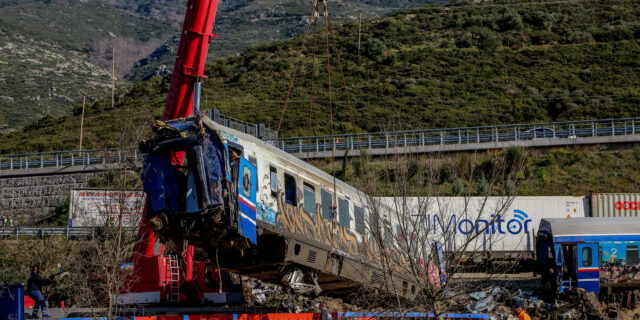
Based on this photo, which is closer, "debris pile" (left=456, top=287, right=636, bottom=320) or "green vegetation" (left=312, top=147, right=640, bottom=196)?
"debris pile" (left=456, top=287, right=636, bottom=320)

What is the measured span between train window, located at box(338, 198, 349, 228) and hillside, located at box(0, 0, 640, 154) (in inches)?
1397

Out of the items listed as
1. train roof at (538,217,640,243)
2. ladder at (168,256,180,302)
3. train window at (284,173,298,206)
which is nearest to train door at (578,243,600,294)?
train roof at (538,217,640,243)

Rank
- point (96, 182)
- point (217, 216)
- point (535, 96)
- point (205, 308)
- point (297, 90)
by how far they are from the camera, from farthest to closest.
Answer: point (297, 90)
point (535, 96)
point (96, 182)
point (205, 308)
point (217, 216)

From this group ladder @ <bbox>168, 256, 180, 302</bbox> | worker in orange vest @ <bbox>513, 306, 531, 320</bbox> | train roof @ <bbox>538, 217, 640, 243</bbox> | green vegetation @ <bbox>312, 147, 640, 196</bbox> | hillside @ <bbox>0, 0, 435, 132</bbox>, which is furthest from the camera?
hillside @ <bbox>0, 0, 435, 132</bbox>

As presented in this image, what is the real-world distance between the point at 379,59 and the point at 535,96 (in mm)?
19868

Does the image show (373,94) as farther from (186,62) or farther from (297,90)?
(186,62)

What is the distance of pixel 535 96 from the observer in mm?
69562

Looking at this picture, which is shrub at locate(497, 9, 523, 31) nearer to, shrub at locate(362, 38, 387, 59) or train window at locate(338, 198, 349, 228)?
shrub at locate(362, 38, 387, 59)

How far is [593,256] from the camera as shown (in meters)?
26.7

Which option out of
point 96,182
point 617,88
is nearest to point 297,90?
point 617,88

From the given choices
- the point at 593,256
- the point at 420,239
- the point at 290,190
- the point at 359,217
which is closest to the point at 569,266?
the point at 593,256

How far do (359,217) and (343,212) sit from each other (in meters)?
1.03

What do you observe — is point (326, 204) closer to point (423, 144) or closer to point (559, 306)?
point (559, 306)

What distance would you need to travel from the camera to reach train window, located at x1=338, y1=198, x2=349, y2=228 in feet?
63.1
